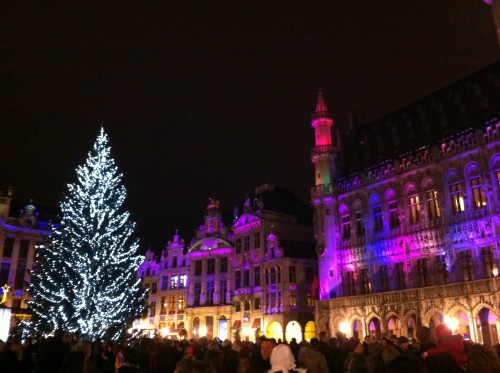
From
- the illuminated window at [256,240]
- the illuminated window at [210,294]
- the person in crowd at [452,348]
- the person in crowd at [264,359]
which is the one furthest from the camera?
→ the illuminated window at [210,294]

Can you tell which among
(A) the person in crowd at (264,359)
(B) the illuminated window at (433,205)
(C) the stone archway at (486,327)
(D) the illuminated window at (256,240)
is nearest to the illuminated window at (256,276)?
(D) the illuminated window at (256,240)

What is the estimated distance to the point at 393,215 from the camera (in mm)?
33312

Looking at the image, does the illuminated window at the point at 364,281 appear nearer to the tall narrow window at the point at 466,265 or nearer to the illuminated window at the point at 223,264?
the tall narrow window at the point at 466,265

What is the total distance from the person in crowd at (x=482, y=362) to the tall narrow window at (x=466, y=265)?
26.7m

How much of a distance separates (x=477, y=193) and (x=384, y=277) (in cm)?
877

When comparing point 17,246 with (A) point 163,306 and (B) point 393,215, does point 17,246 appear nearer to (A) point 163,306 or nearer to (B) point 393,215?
(A) point 163,306

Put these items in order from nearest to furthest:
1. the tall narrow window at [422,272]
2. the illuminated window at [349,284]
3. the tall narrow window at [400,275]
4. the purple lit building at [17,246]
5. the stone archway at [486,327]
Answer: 1. the stone archway at [486,327]
2. the tall narrow window at [422,272]
3. the tall narrow window at [400,275]
4. the illuminated window at [349,284]
5. the purple lit building at [17,246]

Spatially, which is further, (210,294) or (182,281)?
(182,281)

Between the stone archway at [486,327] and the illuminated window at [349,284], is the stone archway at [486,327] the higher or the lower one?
the lower one

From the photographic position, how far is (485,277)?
88.2 feet

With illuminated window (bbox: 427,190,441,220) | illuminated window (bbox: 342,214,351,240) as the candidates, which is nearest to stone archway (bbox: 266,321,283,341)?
illuminated window (bbox: 342,214,351,240)

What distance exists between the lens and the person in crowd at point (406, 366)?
9.76 ft

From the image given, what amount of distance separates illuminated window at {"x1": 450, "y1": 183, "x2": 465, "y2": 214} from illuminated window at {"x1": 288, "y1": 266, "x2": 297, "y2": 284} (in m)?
17.3

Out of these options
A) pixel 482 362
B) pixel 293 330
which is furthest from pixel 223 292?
pixel 482 362
